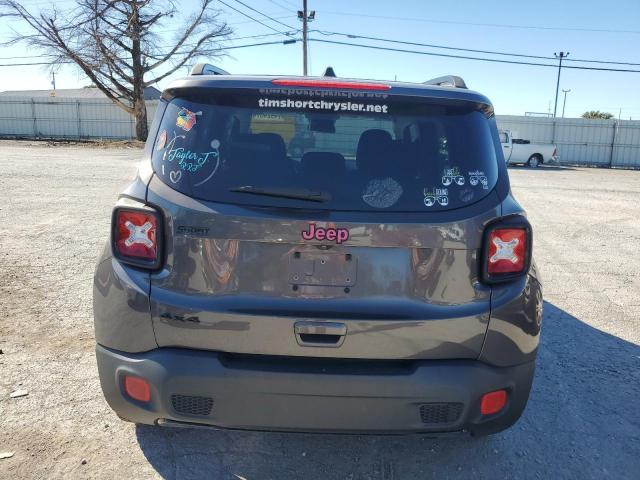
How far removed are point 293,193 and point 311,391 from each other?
828 mm

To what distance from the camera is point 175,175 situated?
7.73ft

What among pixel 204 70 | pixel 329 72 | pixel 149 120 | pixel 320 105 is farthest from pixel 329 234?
pixel 149 120

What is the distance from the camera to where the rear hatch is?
2.26 metres

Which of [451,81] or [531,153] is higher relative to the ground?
[451,81]

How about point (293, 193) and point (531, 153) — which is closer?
point (293, 193)

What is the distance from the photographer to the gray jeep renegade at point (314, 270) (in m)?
2.26

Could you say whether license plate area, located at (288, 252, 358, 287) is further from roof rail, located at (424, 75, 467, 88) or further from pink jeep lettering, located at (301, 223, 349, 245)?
roof rail, located at (424, 75, 467, 88)

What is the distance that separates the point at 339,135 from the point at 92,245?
18.2ft

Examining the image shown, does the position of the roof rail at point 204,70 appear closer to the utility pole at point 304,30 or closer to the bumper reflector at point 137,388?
the bumper reflector at point 137,388

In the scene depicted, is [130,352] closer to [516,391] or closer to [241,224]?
[241,224]

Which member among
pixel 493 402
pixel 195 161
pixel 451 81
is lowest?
pixel 493 402

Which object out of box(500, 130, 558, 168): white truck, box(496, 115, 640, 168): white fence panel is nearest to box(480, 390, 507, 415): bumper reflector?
box(500, 130, 558, 168): white truck

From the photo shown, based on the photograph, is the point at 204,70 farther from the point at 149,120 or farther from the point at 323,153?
the point at 149,120

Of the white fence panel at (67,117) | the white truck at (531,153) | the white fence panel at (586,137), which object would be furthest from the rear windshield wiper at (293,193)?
the white fence panel at (67,117)
